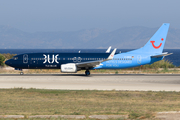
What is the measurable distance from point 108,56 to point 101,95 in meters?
20.8

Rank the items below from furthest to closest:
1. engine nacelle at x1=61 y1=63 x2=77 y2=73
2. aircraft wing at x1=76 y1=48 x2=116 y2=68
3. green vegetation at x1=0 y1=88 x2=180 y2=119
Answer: engine nacelle at x1=61 y1=63 x2=77 y2=73, aircraft wing at x1=76 y1=48 x2=116 y2=68, green vegetation at x1=0 y1=88 x2=180 y2=119

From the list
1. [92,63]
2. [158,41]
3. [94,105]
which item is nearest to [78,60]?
[92,63]

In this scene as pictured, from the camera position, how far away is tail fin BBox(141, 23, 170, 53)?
42219mm

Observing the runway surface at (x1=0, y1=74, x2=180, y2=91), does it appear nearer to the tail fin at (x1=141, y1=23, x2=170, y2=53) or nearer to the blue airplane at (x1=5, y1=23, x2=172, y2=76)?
the blue airplane at (x1=5, y1=23, x2=172, y2=76)

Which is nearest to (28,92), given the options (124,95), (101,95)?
(101,95)

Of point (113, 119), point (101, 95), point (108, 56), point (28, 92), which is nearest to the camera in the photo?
point (113, 119)

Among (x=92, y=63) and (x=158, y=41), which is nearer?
(x=92, y=63)

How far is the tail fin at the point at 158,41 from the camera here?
4222cm

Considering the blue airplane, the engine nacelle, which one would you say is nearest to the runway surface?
the engine nacelle

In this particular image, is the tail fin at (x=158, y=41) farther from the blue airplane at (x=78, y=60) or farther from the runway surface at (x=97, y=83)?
the runway surface at (x=97, y=83)

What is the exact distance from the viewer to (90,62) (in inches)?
1506

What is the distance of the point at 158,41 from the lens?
4234cm

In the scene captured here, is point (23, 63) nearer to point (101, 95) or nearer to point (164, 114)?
point (101, 95)

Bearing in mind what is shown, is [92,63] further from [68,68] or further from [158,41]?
[158,41]
